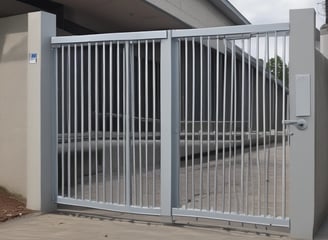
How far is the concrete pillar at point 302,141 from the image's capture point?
6.60 m

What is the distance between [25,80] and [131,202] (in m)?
2.79

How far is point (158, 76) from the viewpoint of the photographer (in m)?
8.52

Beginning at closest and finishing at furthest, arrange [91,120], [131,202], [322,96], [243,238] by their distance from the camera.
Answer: [243,238] → [322,96] → [131,202] → [91,120]

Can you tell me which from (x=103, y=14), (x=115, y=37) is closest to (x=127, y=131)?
(x=115, y=37)

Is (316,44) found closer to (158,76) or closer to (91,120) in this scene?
(158,76)

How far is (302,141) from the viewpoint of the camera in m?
6.64

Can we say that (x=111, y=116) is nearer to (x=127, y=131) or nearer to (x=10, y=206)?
(x=127, y=131)

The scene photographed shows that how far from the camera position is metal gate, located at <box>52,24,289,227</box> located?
7.17 m

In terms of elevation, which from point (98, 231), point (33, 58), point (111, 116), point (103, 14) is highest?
point (103, 14)

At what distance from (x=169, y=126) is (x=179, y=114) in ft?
0.79

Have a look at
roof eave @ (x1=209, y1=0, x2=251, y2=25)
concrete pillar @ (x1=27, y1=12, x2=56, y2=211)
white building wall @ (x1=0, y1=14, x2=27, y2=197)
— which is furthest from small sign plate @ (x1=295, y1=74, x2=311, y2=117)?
roof eave @ (x1=209, y1=0, x2=251, y2=25)

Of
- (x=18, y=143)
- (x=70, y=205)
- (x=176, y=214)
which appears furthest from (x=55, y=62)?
(x=176, y=214)

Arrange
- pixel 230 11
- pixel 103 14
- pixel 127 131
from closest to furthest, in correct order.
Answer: pixel 127 131, pixel 103 14, pixel 230 11

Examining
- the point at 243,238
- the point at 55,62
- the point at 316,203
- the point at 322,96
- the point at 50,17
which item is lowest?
the point at 243,238
